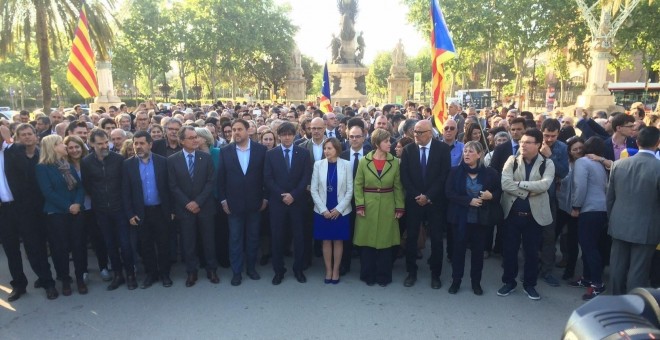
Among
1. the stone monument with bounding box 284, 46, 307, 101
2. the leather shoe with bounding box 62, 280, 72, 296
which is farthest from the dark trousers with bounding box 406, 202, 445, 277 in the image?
the stone monument with bounding box 284, 46, 307, 101

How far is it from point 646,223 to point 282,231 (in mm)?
3858

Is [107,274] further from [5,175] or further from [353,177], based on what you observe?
[353,177]

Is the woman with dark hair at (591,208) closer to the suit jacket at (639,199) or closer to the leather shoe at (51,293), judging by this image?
the suit jacket at (639,199)

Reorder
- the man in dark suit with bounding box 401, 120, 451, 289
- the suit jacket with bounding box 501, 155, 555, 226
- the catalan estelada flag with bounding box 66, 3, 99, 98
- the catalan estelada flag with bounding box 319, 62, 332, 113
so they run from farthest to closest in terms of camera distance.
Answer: the catalan estelada flag with bounding box 319, 62, 332, 113 → the catalan estelada flag with bounding box 66, 3, 99, 98 → the man in dark suit with bounding box 401, 120, 451, 289 → the suit jacket with bounding box 501, 155, 555, 226

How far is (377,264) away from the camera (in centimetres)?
529

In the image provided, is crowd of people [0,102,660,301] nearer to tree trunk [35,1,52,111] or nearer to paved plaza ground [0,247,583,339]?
paved plaza ground [0,247,583,339]

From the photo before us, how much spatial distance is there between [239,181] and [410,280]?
7.97 feet

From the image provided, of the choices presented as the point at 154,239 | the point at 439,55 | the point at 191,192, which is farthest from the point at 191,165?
the point at 439,55

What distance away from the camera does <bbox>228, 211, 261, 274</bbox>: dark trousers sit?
17.5ft

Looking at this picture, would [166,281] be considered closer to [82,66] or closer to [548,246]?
[548,246]

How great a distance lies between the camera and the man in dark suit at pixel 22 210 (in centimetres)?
477

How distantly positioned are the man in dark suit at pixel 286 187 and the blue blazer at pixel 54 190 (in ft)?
7.43

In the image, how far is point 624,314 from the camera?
1.83 m

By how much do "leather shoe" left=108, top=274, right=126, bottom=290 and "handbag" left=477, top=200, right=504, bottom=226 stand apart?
14.4 ft
